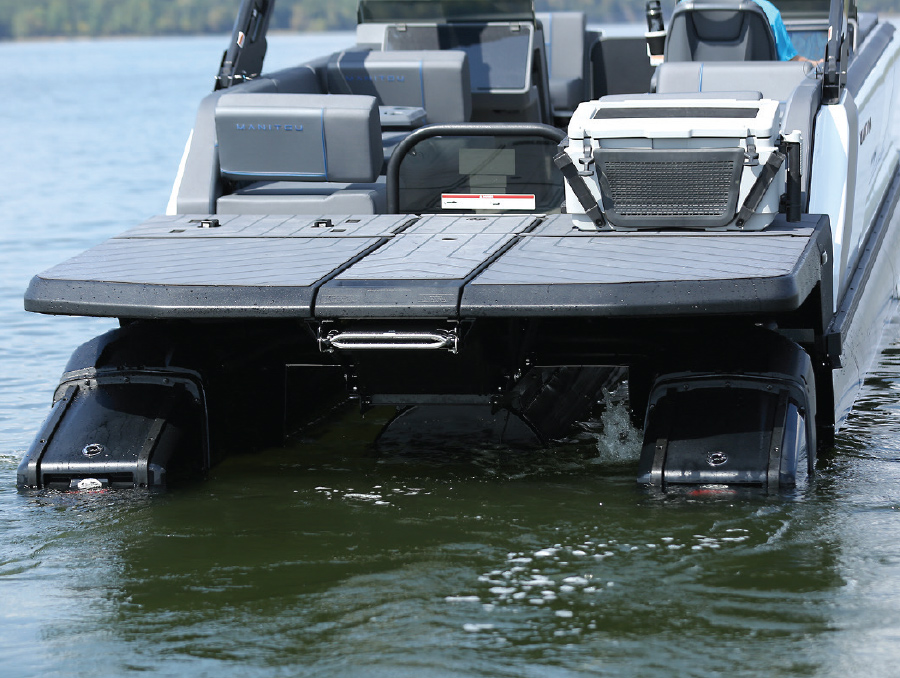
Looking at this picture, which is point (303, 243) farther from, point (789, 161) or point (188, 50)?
point (188, 50)

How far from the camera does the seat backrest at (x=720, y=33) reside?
7402mm

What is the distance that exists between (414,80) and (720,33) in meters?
1.65

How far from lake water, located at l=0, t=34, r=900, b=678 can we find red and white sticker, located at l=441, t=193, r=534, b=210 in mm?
946

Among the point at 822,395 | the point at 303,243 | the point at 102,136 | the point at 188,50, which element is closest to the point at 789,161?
the point at 822,395

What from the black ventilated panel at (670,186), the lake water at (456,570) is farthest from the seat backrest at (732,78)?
the lake water at (456,570)

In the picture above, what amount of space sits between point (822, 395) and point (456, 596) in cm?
214

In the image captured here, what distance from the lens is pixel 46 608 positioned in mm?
4344

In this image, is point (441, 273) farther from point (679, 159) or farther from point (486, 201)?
point (486, 201)

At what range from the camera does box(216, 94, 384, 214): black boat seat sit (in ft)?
20.1

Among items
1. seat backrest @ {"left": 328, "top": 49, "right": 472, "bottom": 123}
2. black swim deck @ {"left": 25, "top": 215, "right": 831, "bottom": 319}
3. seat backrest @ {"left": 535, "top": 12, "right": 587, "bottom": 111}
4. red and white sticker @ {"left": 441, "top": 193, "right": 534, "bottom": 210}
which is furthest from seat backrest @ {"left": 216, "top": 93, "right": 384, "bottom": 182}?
seat backrest @ {"left": 535, "top": 12, "right": 587, "bottom": 111}

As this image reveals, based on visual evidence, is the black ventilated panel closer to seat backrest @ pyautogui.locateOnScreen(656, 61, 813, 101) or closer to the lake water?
the lake water

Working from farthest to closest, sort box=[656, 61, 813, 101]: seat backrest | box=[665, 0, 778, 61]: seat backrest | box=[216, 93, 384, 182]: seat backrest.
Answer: box=[665, 0, 778, 61]: seat backrest
box=[656, 61, 813, 101]: seat backrest
box=[216, 93, 384, 182]: seat backrest

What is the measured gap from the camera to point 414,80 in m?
8.20

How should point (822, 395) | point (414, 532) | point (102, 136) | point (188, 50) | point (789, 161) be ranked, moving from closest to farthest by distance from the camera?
point (414, 532), point (789, 161), point (822, 395), point (102, 136), point (188, 50)
